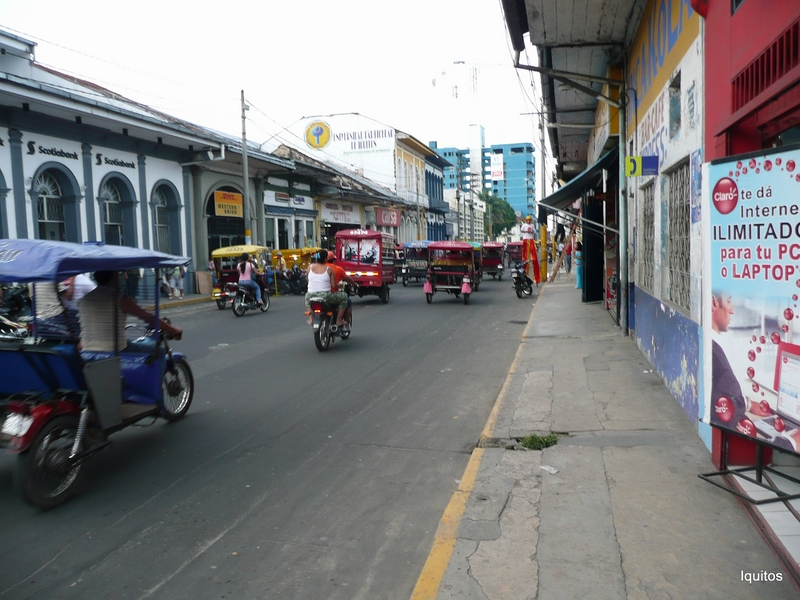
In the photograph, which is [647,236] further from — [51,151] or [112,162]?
[112,162]

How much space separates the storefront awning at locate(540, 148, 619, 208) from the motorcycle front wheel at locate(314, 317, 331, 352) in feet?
19.2

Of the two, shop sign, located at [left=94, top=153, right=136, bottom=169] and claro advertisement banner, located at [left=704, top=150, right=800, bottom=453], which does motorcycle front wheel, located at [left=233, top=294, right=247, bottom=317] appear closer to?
shop sign, located at [left=94, top=153, right=136, bottom=169]

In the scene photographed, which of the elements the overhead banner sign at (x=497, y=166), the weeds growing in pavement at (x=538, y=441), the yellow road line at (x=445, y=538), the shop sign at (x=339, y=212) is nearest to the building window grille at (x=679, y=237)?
the weeds growing in pavement at (x=538, y=441)

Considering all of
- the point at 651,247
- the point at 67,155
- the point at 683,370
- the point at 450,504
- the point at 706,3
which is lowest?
the point at 450,504

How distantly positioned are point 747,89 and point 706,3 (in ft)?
4.36

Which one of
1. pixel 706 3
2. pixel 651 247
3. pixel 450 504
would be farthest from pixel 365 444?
pixel 651 247

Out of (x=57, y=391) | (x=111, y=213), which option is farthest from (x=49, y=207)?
(x=57, y=391)

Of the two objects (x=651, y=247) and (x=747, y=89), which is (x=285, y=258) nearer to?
(x=651, y=247)

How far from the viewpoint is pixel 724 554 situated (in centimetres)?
390

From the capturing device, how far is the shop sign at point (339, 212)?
42750 mm

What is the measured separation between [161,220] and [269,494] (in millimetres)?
24315

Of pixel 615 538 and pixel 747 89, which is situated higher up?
pixel 747 89

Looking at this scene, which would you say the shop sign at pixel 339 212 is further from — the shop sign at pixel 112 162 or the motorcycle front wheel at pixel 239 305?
the motorcycle front wheel at pixel 239 305

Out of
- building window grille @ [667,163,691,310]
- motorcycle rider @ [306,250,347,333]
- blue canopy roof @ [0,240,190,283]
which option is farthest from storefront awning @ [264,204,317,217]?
blue canopy roof @ [0,240,190,283]
